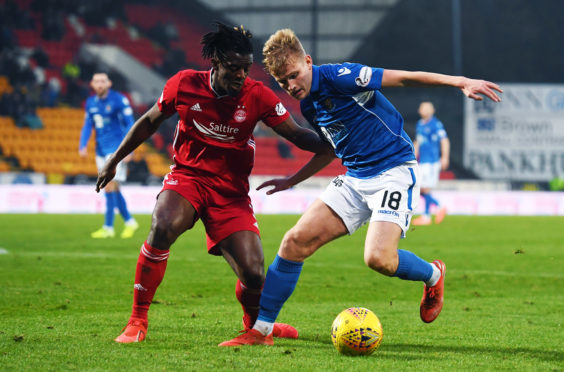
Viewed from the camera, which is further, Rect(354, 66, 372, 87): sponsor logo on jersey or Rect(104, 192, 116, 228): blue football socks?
Rect(104, 192, 116, 228): blue football socks

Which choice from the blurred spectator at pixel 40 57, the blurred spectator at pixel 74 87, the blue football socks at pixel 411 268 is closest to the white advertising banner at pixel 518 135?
the blurred spectator at pixel 74 87

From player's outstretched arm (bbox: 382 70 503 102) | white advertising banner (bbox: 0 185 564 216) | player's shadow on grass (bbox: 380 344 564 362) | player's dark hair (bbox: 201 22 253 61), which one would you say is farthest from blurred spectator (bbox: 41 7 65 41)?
player's shadow on grass (bbox: 380 344 564 362)

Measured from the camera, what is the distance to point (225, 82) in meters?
4.71

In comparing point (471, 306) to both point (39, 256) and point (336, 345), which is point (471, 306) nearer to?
point (336, 345)

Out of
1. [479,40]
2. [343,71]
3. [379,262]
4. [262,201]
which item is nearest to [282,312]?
[379,262]

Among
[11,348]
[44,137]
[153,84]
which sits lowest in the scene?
[11,348]

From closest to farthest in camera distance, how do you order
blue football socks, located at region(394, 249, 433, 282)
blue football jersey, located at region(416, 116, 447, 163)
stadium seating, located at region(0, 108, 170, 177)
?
1. blue football socks, located at region(394, 249, 433, 282)
2. blue football jersey, located at region(416, 116, 447, 163)
3. stadium seating, located at region(0, 108, 170, 177)

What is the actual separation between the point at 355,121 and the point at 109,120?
8.08m

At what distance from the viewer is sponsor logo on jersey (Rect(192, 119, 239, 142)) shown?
4.87m

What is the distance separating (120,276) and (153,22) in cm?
2580

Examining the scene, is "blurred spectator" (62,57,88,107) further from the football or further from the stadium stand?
the football

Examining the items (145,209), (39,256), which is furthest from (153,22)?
(39,256)

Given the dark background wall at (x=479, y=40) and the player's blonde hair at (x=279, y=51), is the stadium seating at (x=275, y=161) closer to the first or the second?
the dark background wall at (x=479, y=40)

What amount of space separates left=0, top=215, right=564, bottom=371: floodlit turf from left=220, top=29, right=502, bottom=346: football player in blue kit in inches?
16.7
